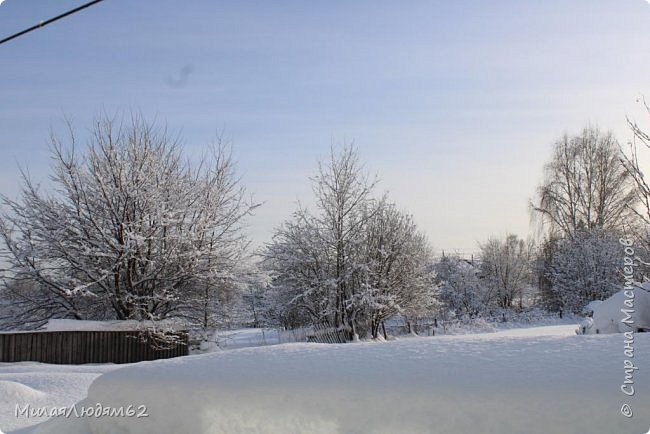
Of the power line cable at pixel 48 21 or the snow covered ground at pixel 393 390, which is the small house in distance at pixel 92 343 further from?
the power line cable at pixel 48 21

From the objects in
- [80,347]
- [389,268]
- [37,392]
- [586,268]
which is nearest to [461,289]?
[586,268]

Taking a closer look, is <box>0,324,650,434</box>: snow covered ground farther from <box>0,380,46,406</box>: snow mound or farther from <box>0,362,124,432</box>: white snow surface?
<box>0,380,46,406</box>: snow mound

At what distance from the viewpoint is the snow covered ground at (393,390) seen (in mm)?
4988

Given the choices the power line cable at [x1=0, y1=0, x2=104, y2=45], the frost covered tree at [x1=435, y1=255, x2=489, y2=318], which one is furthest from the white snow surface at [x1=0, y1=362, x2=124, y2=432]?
the frost covered tree at [x1=435, y1=255, x2=489, y2=318]

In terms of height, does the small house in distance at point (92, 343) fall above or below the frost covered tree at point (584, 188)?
below

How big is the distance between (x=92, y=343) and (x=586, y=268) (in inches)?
1127

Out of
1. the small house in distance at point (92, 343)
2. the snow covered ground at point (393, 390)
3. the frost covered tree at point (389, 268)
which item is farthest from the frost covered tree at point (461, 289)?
the snow covered ground at point (393, 390)

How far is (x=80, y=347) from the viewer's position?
16.9 metres

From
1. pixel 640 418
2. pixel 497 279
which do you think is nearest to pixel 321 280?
pixel 640 418

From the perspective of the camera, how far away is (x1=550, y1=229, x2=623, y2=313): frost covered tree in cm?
3412

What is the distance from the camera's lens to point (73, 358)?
54.9ft

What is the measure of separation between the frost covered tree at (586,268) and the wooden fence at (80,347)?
2562 cm

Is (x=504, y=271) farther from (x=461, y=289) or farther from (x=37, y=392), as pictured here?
(x=37, y=392)

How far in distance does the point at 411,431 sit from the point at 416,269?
20776 millimetres
